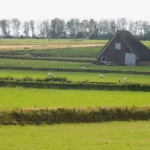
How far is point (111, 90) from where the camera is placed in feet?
166

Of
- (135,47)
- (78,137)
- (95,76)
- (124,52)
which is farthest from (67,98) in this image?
(135,47)

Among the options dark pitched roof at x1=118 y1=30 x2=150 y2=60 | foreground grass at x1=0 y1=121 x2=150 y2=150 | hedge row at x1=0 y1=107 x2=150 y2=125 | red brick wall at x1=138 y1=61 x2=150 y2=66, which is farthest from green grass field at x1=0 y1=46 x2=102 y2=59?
foreground grass at x1=0 y1=121 x2=150 y2=150

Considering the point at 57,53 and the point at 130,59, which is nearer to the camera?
the point at 130,59

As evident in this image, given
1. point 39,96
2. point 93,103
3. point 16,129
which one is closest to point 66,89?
point 39,96

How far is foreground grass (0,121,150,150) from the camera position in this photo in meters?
22.9

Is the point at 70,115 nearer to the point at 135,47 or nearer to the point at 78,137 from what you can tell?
the point at 78,137

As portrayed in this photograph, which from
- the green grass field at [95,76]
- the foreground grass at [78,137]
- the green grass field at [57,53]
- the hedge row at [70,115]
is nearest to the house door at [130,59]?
the green grass field at [95,76]

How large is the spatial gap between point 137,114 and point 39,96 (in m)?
14.0

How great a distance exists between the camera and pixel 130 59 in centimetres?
9206

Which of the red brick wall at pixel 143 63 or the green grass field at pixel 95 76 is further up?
the green grass field at pixel 95 76

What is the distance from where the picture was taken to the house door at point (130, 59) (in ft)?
300

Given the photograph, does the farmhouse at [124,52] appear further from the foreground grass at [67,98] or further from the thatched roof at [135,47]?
the foreground grass at [67,98]

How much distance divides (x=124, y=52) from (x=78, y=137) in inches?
2727

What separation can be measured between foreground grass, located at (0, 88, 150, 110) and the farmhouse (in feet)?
143
